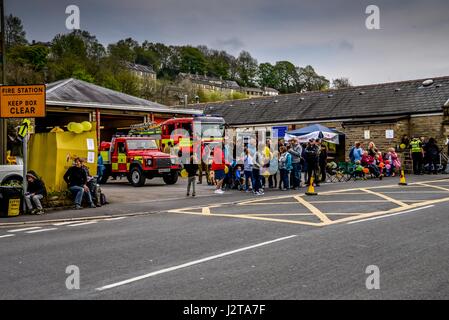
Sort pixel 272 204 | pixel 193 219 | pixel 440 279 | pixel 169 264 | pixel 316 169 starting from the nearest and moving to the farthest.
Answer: pixel 440 279 → pixel 169 264 → pixel 193 219 → pixel 272 204 → pixel 316 169

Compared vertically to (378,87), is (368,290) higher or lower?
lower

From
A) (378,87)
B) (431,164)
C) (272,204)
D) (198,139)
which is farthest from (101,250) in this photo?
(378,87)

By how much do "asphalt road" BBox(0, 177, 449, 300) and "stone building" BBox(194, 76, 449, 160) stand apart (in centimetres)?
1939

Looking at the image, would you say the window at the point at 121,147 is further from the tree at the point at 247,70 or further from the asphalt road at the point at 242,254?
the tree at the point at 247,70

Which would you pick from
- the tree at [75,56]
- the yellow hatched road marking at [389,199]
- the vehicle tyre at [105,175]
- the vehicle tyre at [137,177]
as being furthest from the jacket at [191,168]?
the tree at [75,56]

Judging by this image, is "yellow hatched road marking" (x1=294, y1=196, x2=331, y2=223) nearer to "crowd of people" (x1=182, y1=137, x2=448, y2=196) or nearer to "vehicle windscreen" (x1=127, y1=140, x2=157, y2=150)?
"crowd of people" (x1=182, y1=137, x2=448, y2=196)

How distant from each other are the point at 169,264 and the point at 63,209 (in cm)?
908

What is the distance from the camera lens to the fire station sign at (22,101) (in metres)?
15.1

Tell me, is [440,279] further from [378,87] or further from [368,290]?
[378,87]

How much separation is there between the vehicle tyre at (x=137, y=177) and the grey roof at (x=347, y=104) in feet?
61.4

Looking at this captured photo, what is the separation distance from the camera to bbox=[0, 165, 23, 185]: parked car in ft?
54.5

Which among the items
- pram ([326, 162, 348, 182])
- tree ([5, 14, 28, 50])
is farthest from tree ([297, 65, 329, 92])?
pram ([326, 162, 348, 182])

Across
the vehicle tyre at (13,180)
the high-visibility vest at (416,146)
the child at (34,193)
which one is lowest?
the child at (34,193)

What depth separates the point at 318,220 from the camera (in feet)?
36.7
